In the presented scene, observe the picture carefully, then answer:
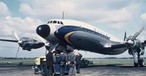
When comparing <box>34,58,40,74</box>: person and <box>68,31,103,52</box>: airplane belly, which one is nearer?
<box>34,58,40,74</box>: person

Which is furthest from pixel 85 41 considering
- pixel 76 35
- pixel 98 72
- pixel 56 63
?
pixel 56 63

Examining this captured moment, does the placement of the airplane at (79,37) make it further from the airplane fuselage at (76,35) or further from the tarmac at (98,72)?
the tarmac at (98,72)

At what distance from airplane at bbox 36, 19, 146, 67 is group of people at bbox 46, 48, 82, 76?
12.9 meters

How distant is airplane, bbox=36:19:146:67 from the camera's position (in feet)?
103

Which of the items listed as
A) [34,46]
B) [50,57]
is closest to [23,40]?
[34,46]

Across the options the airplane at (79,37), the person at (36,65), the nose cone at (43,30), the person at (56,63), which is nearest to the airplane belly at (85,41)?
the airplane at (79,37)

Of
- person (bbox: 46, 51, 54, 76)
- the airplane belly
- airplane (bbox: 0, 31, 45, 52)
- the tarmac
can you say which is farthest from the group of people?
airplane (bbox: 0, 31, 45, 52)

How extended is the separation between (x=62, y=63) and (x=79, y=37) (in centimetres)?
1783

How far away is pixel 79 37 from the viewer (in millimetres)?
34562

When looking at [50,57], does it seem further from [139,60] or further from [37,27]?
[139,60]

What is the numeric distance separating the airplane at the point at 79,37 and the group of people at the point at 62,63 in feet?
42.2

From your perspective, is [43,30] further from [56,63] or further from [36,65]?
[56,63]

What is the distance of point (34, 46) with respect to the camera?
44469mm

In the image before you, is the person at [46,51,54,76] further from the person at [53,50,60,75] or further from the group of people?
the person at [53,50,60,75]
